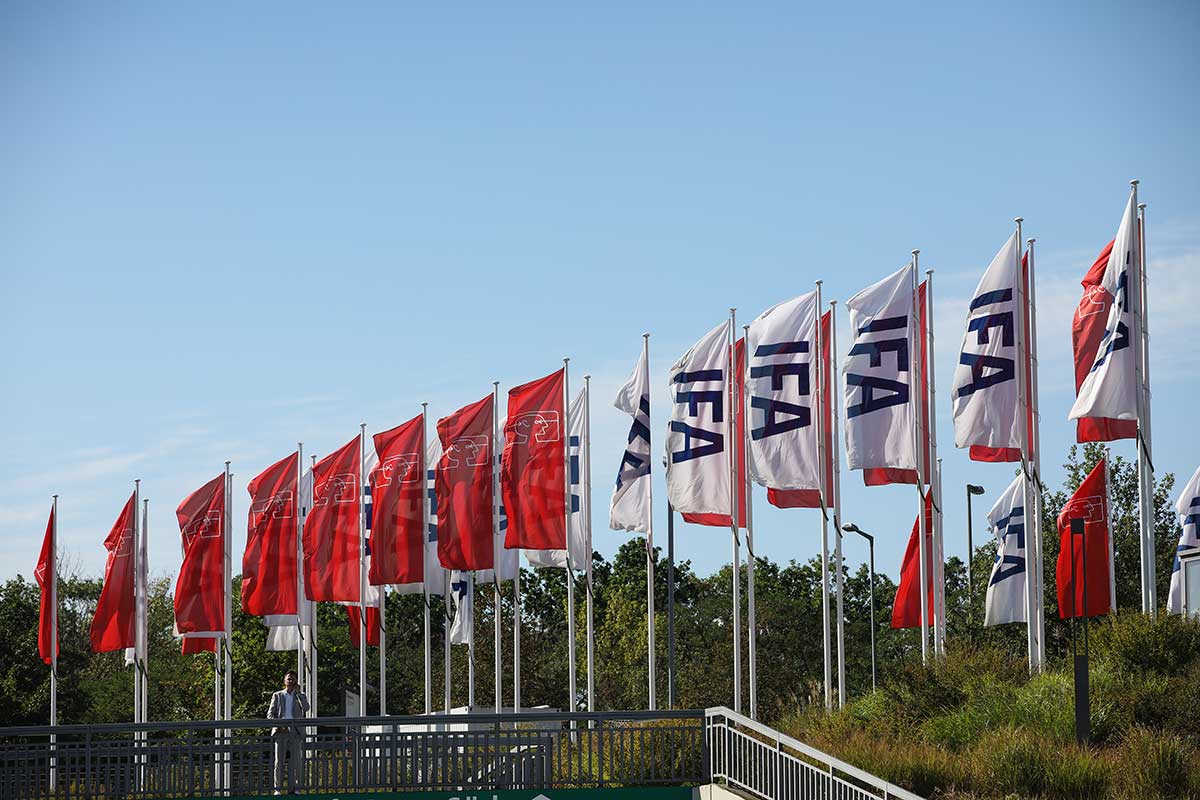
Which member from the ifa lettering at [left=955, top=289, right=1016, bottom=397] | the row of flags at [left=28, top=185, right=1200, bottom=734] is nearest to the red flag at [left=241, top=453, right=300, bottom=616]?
the row of flags at [left=28, top=185, right=1200, bottom=734]

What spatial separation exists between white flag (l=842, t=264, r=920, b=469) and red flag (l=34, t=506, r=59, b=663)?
900 inches

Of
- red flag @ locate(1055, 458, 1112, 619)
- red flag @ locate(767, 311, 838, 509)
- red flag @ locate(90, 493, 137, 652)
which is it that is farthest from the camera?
red flag @ locate(90, 493, 137, 652)

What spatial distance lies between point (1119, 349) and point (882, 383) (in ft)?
13.4

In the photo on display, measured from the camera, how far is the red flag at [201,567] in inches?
1475

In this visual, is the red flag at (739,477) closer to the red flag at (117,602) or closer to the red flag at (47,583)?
the red flag at (117,602)

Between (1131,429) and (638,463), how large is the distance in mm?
9727

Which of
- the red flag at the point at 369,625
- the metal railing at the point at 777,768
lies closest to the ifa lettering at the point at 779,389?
the metal railing at the point at 777,768

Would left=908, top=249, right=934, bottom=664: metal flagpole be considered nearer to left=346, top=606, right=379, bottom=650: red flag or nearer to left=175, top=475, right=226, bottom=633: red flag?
left=175, top=475, right=226, bottom=633: red flag

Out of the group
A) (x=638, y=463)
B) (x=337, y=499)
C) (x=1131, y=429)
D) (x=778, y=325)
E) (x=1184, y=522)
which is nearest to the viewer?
(x=1131, y=429)

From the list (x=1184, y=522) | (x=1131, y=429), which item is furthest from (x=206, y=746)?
(x=1184, y=522)

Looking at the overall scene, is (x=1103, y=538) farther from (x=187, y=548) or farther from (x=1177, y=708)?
(x=187, y=548)

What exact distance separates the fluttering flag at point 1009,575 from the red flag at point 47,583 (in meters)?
23.6

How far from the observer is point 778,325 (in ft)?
97.6

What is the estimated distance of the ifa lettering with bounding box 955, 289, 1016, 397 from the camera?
2753 centimetres
